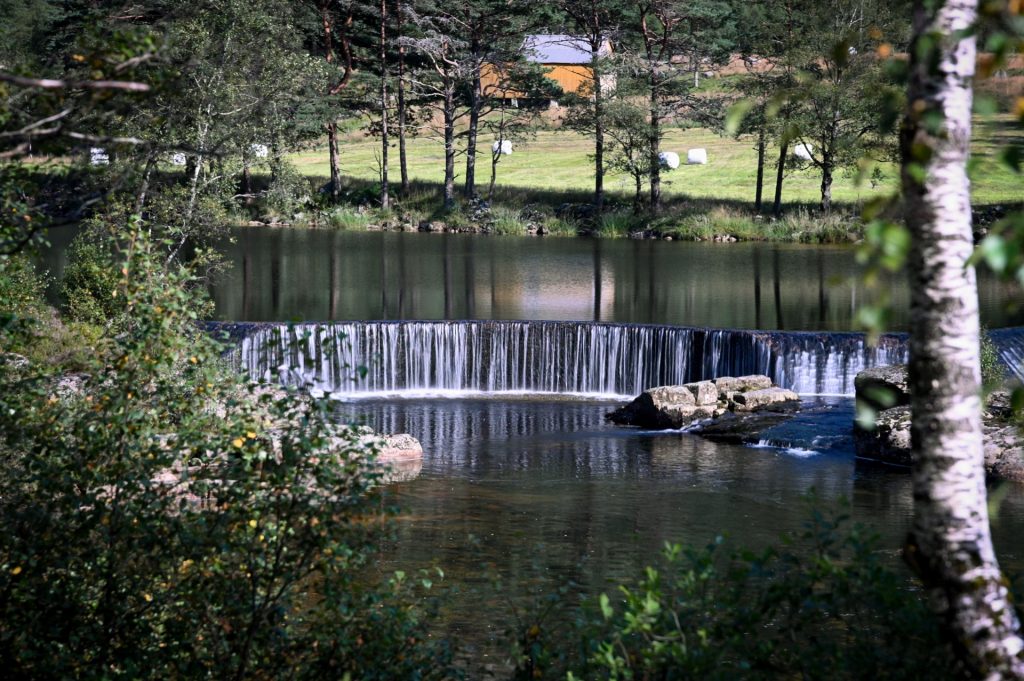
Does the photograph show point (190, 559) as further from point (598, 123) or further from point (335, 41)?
point (335, 41)

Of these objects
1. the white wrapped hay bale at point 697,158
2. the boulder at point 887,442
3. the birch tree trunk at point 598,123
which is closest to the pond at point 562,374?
the boulder at point 887,442

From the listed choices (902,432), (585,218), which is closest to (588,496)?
(902,432)

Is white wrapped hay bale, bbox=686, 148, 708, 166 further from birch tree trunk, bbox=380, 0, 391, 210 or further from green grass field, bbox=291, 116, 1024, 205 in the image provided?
birch tree trunk, bbox=380, 0, 391, 210

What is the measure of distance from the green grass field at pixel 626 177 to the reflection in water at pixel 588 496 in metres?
28.1

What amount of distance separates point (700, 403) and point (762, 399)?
3.70 ft

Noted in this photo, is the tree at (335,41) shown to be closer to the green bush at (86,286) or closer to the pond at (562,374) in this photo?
the pond at (562,374)

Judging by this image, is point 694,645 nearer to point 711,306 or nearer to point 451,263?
point 711,306

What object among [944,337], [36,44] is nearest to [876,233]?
[944,337]

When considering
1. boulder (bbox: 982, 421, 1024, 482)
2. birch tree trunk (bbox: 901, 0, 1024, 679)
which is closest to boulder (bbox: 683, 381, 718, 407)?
boulder (bbox: 982, 421, 1024, 482)

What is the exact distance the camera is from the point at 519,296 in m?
30.7

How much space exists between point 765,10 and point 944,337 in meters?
45.1

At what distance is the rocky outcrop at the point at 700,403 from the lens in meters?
21.0

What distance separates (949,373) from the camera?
4531mm

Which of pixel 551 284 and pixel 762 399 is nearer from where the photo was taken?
pixel 762 399
